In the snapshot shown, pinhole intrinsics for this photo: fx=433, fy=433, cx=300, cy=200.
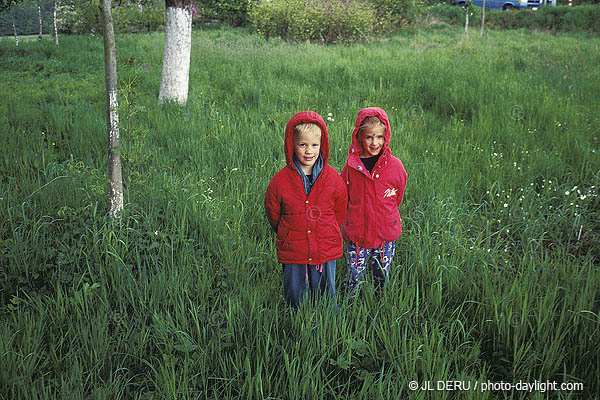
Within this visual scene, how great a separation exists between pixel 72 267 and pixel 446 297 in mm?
2565

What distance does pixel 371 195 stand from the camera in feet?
9.13

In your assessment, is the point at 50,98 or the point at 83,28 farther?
the point at 83,28

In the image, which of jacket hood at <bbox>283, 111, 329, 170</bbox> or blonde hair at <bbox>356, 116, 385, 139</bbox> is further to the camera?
blonde hair at <bbox>356, 116, 385, 139</bbox>

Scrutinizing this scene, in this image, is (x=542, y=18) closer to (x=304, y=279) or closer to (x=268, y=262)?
(x=268, y=262)

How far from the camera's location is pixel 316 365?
2141 millimetres

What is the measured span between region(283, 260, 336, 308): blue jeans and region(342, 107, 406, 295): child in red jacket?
191 millimetres

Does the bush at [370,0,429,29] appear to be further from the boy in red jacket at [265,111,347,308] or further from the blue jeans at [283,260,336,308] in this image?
the blue jeans at [283,260,336,308]

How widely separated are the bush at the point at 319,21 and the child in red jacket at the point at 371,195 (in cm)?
1327

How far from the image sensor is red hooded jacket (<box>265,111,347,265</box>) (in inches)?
99.7

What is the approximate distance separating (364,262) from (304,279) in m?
0.46

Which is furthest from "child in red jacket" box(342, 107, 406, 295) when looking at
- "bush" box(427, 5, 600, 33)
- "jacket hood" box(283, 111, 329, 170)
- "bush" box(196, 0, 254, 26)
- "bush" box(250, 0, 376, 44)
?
"bush" box(427, 5, 600, 33)

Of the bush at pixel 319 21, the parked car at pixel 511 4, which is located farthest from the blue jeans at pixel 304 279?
the parked car at pixel 511 4

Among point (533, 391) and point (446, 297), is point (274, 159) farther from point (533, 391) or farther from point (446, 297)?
point (533, 391)

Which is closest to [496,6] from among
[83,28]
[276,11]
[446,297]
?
[276,11]
